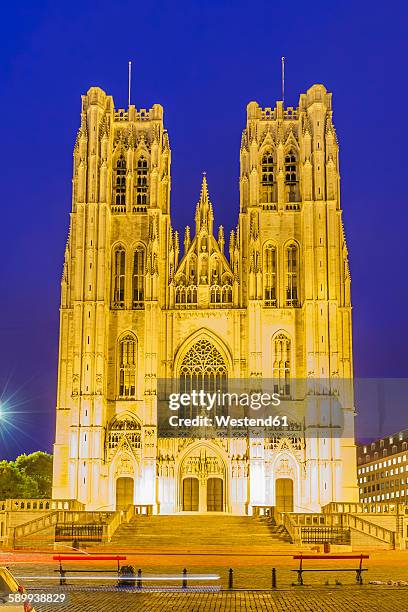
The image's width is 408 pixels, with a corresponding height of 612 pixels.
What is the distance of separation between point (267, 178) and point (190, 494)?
22.3 meters

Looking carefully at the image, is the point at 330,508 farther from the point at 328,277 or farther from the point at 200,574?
the point at 200,574

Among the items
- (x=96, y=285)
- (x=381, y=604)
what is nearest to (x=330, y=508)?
(x=96, y=285)

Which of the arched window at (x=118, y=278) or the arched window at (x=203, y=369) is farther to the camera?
the arched window at (x=118, y=278)

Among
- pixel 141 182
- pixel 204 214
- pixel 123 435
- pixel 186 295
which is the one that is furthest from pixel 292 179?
pixel 123 435

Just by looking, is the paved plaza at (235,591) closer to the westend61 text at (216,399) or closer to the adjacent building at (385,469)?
the westend61 text at (216,399)

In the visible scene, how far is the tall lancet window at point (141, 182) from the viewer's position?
65.4 metres

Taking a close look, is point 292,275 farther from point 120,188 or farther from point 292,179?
point 120,188

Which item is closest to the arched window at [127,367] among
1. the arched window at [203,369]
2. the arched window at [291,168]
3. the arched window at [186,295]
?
the arched window at [203,369]

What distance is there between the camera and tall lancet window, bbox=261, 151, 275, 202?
6525cm

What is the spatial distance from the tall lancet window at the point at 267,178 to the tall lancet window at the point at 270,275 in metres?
3.62

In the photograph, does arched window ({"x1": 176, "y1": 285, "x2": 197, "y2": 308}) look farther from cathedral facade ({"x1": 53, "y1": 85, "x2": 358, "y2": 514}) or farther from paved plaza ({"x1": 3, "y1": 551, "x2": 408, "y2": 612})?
paved plaza ({"x1": 3, "y1": 551, "x2": 408, "y2": 612})

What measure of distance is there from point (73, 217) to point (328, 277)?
17706 millimetres

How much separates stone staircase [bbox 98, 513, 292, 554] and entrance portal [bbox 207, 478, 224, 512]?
23.2ft

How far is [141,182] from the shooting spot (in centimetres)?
6600
